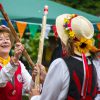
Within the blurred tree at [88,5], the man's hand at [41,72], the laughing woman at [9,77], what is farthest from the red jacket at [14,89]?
the blurred tree at [88,5]

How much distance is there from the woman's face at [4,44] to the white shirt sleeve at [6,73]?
353 mm

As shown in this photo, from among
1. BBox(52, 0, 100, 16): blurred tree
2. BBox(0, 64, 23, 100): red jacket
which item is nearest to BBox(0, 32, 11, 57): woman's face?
BBox(0, 64, 23, 100): red jacket

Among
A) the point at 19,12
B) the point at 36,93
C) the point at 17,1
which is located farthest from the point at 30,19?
the point at 36,93

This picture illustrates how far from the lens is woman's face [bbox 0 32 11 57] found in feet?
14.4

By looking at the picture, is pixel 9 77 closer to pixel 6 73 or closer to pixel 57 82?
pixel 6 73

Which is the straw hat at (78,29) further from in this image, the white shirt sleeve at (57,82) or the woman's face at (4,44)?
the woman's face at (4,44)

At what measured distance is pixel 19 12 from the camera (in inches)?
309

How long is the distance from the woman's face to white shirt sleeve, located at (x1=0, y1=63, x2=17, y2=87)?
0.35 meters

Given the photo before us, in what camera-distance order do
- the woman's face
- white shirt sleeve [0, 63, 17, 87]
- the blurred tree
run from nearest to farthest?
white shirt sleeve [0, 63, 17, 87] < the woman's face < the blurred tree

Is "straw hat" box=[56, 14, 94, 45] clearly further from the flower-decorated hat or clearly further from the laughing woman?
the laughing woman

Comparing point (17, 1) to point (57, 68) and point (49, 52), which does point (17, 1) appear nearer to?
point (49, 52)

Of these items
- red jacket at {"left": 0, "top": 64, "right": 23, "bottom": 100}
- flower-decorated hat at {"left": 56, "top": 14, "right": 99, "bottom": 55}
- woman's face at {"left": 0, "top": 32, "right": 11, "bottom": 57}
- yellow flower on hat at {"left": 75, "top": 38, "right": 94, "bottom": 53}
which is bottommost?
red jacket at {"left": 0, "top": 64, "right": 23, "bottom": 100}

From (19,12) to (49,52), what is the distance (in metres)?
1.04

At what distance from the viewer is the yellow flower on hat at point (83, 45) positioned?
10.7 ft
